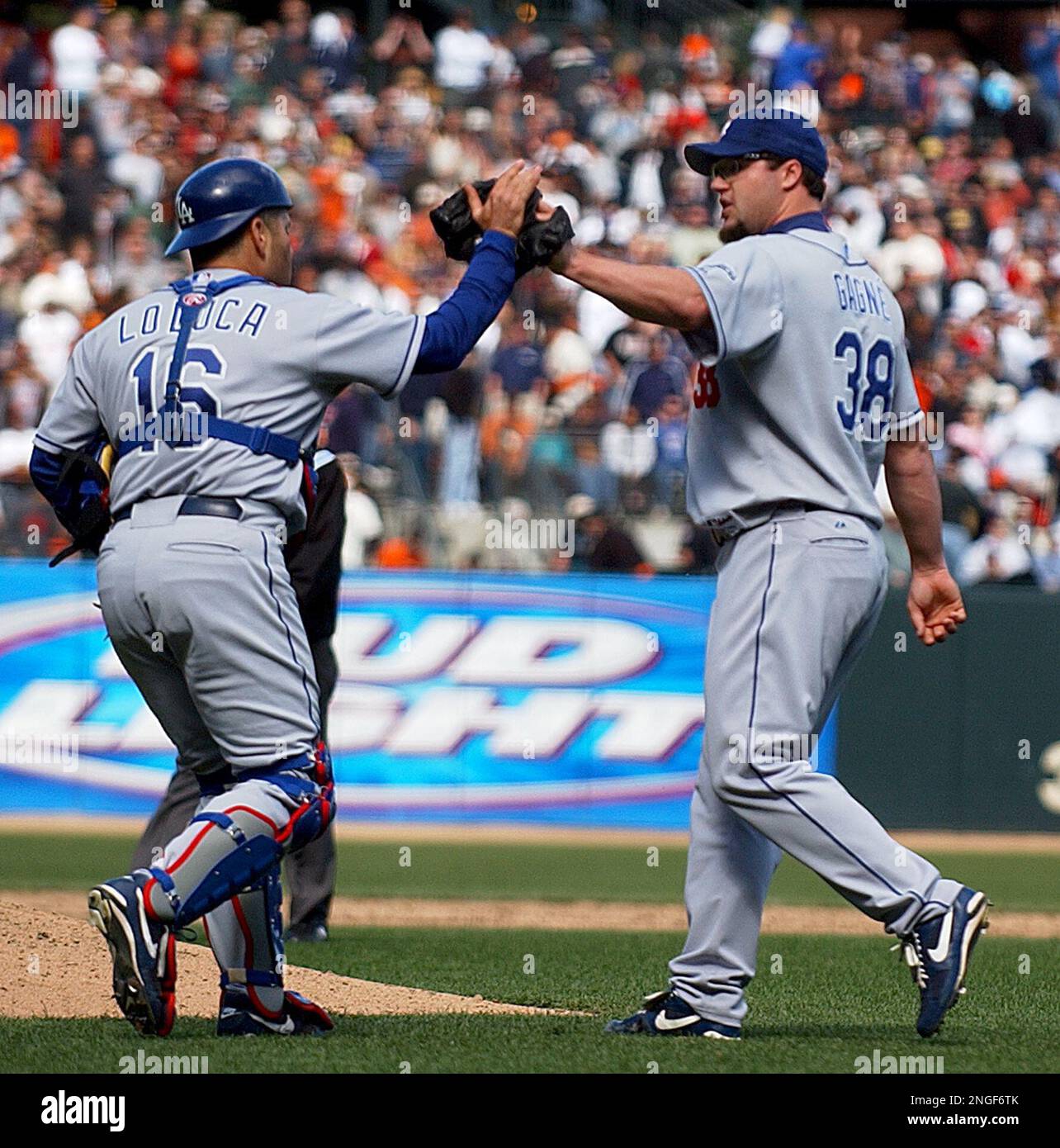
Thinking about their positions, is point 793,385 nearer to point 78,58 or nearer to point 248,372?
point 248,372

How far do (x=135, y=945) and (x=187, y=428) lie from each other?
1221mm

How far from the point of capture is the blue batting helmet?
4871 millimetres

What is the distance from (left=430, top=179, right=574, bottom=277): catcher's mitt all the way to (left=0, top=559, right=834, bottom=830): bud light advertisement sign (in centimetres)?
825

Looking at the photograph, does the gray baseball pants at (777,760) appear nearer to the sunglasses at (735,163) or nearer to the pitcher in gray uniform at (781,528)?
the pitcher in gray uniform at (781,528)

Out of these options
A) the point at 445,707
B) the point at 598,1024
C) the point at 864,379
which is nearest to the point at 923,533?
the point at 864,379

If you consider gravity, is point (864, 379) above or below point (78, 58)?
below

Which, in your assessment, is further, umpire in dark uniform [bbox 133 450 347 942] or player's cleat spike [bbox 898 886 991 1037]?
umpire in dark uniform [bbox 133 450 347 942]

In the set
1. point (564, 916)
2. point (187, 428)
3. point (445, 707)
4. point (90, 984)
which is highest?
point (187, 428)

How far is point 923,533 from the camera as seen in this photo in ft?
17.2

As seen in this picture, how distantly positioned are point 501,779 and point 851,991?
6.67 meters

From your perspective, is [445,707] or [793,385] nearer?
[793,385]

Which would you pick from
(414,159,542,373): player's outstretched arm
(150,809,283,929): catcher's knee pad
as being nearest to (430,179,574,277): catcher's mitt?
(414,159,542,373): player's outstretched arm

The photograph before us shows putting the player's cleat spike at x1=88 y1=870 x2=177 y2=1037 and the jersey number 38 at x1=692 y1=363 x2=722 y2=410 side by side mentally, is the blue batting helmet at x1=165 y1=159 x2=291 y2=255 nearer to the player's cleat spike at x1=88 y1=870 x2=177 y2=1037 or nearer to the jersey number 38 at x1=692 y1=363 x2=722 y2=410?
A: the jersey number 38 at x1=692 y1=363 x2=722 y2=410

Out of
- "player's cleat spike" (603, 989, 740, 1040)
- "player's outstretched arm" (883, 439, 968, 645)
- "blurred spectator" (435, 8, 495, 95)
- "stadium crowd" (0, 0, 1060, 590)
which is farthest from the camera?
"blurred spectator" (435, 8, 495, 95)
